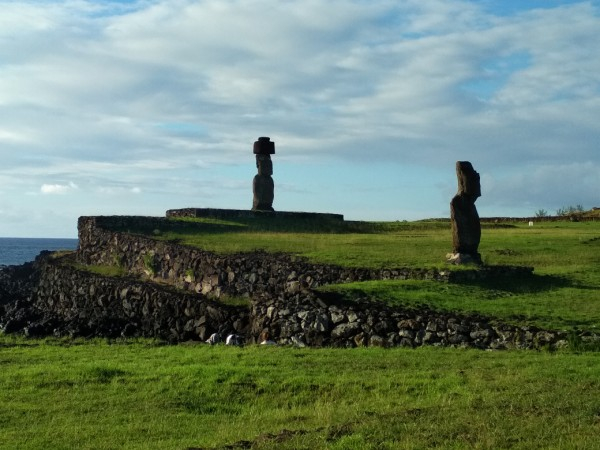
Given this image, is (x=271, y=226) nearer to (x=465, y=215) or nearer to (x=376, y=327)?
(x=465, y=215)

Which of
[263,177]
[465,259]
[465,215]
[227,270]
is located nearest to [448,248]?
[465,259]

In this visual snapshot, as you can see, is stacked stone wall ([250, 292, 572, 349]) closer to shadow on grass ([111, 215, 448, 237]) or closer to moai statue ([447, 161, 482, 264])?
moai statue ([447, 161, 482, 264])

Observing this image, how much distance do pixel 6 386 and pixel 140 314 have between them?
16726 mm

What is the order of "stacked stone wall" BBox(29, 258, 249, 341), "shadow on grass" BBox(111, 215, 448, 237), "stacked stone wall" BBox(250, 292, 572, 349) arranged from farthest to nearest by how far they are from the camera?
1. "shadow on grass" BBox(111, 215, 448, 237)
2. "stacked stone wall" BBox(29, 258, 249, 341)
3. "stacked stone wall" BBox(250, 292, 572, 349)

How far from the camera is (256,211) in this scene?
50.1 m

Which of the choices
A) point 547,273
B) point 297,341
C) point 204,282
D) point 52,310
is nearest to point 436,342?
point 297,341

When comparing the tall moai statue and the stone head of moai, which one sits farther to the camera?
the tall moai statue

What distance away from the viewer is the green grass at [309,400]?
11531 mm

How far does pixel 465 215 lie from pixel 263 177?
24.3 meters

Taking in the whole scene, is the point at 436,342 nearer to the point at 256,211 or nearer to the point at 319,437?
the point at 319,437

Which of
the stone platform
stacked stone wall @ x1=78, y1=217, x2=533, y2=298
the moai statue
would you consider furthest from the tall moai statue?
the moai statue

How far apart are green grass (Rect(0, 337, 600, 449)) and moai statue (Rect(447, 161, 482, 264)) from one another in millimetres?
9479

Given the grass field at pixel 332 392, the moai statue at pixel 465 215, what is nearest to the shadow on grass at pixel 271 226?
the moai statue at pixel 465 215

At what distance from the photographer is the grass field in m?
11.7
